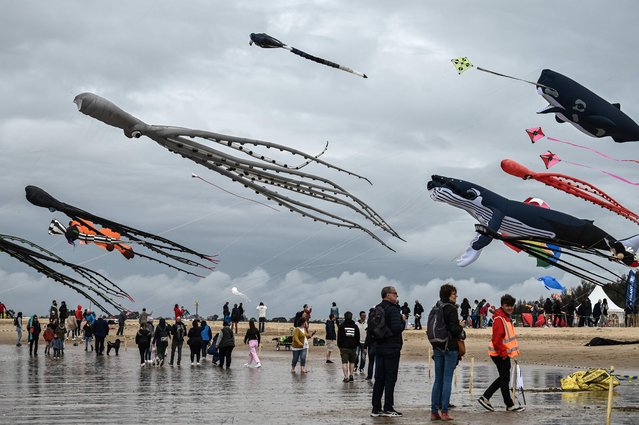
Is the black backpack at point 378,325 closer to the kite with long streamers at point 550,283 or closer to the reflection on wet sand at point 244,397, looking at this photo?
the reflection on wet sand at point 244,397

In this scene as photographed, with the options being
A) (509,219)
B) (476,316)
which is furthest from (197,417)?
(476,316)

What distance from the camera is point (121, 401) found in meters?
18.1

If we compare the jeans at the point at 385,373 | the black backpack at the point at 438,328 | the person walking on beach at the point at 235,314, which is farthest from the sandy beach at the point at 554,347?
the jeans at the point at 385,373

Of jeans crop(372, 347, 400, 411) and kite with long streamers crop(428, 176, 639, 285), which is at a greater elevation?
kite with long streamers crop(428, 176, 639, 285)

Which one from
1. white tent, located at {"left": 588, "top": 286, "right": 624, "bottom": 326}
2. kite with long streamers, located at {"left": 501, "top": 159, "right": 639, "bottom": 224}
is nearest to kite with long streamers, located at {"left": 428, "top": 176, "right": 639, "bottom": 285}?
kite with long streamers, located at {"left": 501, "top": 159, "right": 639, "bottom": 224}

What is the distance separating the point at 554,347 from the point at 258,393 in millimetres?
23950

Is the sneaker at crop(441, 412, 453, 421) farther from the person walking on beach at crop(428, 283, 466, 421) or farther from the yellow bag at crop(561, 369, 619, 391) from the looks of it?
the yellow bag at crop(561, 369, 619, 391)

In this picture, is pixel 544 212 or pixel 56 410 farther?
pixel 544 212

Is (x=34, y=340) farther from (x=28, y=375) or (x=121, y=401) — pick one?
(x=121, y=401)

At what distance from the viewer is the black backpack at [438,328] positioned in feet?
48.9

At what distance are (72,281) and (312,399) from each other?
10.6 meters

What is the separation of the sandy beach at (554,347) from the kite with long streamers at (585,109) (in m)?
7.47

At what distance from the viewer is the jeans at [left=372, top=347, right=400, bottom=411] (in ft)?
49.0

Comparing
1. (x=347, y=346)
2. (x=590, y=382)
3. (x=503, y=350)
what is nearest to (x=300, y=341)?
(x=347, y=346)
